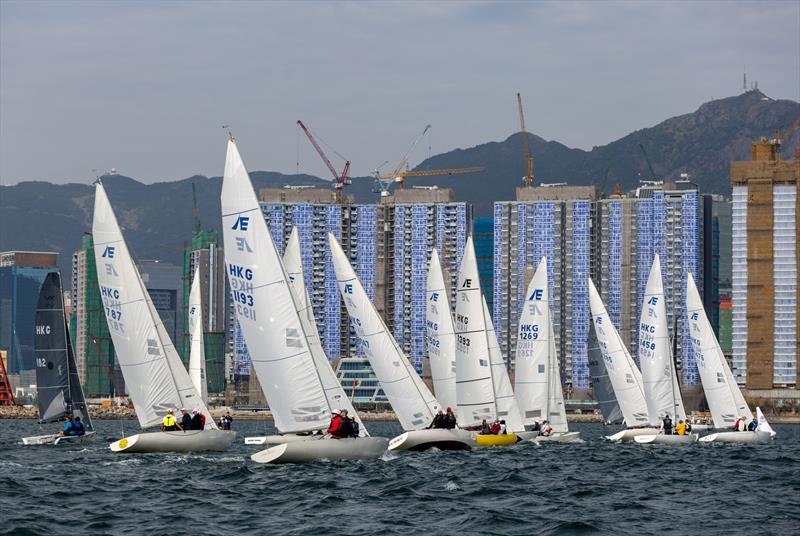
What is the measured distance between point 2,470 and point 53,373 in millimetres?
22360

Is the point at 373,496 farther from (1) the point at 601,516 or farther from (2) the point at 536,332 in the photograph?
(2) the point at 536,332

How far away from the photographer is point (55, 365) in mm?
70500

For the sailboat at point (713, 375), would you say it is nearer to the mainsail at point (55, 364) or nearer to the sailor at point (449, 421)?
the sailor at point (449, 421)

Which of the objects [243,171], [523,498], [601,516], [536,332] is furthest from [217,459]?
[536,332]

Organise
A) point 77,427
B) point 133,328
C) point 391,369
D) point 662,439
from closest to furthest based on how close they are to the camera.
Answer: point 133,328, point 391,369, point 77,427, point 662,439

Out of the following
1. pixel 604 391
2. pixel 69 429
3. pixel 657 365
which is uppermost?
pixel 657 365

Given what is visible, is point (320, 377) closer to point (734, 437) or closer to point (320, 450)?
point (320, 450)

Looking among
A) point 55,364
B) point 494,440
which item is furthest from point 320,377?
point 55,364

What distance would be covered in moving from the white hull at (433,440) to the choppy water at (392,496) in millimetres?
634

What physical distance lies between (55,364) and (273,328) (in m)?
27.0

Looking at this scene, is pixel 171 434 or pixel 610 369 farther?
pixel 610 369

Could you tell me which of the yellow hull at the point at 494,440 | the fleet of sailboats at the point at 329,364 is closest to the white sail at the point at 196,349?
the fleet of sailboats at the point at 329,364

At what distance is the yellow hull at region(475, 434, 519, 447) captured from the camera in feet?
209

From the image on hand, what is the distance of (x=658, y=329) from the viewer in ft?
257
